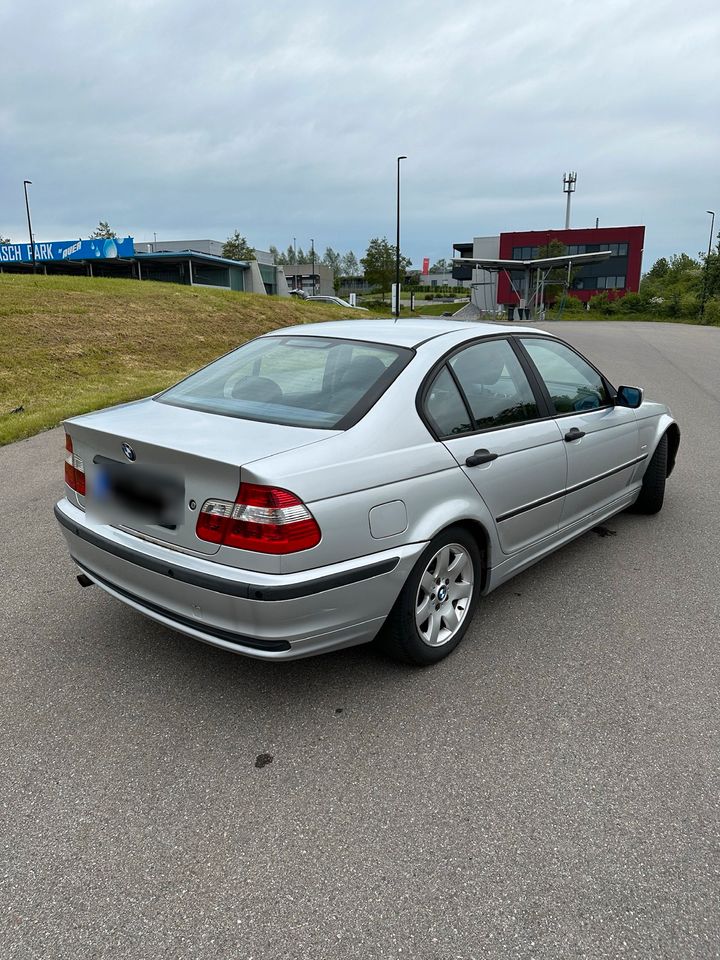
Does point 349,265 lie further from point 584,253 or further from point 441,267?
point 584,253

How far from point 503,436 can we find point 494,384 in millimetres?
325

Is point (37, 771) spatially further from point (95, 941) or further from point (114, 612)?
point (114, 612)

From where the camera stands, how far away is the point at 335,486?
2615 mm

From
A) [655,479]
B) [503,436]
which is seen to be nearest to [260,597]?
[503,436]

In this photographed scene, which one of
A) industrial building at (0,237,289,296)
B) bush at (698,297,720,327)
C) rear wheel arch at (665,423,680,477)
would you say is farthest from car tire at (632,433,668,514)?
industrial building at (0,237,289,296)

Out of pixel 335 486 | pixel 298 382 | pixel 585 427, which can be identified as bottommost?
pixel 585 427

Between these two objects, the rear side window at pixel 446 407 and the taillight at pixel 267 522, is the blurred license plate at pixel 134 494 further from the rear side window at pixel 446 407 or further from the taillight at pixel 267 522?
the rear side window at pixel 446 407

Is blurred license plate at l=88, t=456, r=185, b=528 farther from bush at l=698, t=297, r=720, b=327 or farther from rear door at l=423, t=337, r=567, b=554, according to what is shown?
bush at l=698, t=297, r=720, b=327

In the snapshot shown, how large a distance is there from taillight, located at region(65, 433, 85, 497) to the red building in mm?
67865

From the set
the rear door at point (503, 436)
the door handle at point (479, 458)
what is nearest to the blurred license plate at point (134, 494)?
the rear door at point (503, 436)

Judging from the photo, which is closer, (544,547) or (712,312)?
(544,547)

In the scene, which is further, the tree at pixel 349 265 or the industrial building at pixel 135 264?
the tree at pixel 349 265

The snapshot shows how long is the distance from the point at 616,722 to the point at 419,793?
0.91 metres

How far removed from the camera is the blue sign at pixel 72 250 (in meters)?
54.5
